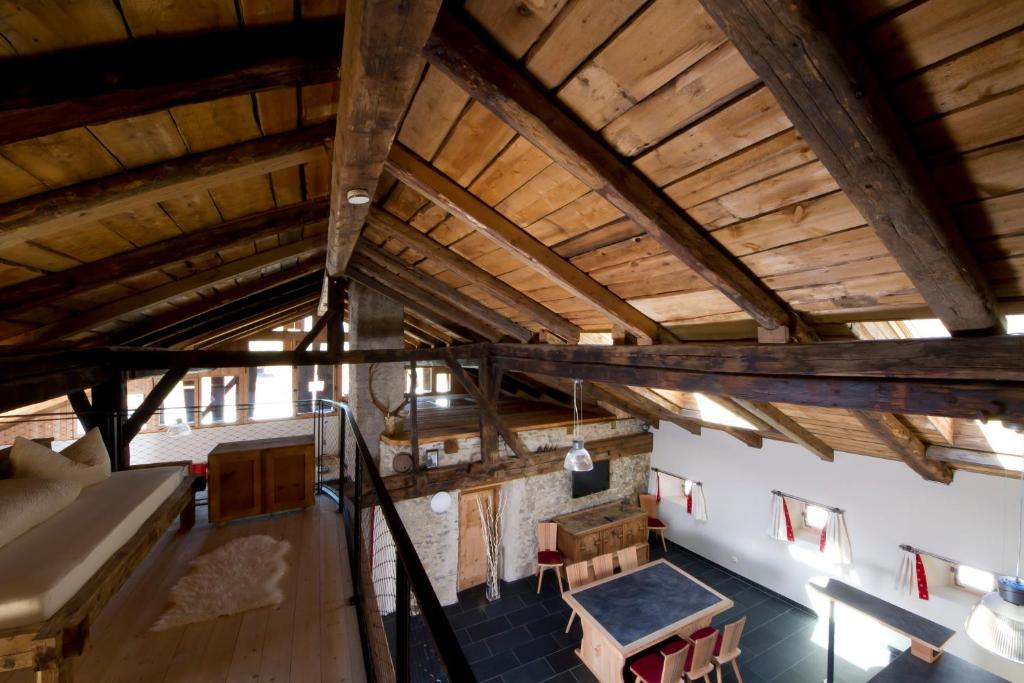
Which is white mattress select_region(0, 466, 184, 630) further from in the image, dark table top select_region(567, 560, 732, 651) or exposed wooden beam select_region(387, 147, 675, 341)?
dark table top select_region(567, 560, 732, 651)

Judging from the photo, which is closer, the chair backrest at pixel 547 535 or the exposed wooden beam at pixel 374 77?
the exposed wooden beam at pixel 374 77

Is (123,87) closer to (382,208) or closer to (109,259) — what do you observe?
(109,259)

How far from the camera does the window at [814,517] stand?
6.32m

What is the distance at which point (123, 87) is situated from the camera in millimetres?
1188

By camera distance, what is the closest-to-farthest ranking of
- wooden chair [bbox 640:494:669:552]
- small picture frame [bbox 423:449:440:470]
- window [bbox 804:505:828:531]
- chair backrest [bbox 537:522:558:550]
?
small picture frame [bbox 423:449:440:470] < window [bbox 804:505:828:531] < chair backrest [bbox 537:522:558:550] < wooden chair [bbox 640:494:669:552]

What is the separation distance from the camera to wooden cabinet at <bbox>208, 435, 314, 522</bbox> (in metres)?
3.26

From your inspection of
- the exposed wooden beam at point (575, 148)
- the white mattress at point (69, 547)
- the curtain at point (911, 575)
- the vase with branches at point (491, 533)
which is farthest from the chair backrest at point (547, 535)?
the exposed wooden beam at point (575, 148)

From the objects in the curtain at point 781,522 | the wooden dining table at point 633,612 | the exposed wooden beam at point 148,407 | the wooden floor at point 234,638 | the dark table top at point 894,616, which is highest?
the exposed wooden beam at point 148,407

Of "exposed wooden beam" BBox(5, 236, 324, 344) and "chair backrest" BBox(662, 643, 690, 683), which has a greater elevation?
"exposed wooden beam" BBox(5, 236, 324, 344)

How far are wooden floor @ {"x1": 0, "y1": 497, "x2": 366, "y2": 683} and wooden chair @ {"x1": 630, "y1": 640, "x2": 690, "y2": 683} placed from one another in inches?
142

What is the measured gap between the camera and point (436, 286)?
4.73 metres

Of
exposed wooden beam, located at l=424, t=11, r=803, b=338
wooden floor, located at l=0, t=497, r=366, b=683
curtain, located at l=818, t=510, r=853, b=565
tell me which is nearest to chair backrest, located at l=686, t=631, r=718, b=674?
curtain, located at l=818, t=510, r=853, b=565

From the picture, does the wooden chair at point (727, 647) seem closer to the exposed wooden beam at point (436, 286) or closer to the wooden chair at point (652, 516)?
the wooden chair at point (652, 516)

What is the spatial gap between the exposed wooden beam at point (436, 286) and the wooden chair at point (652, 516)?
201 inches
